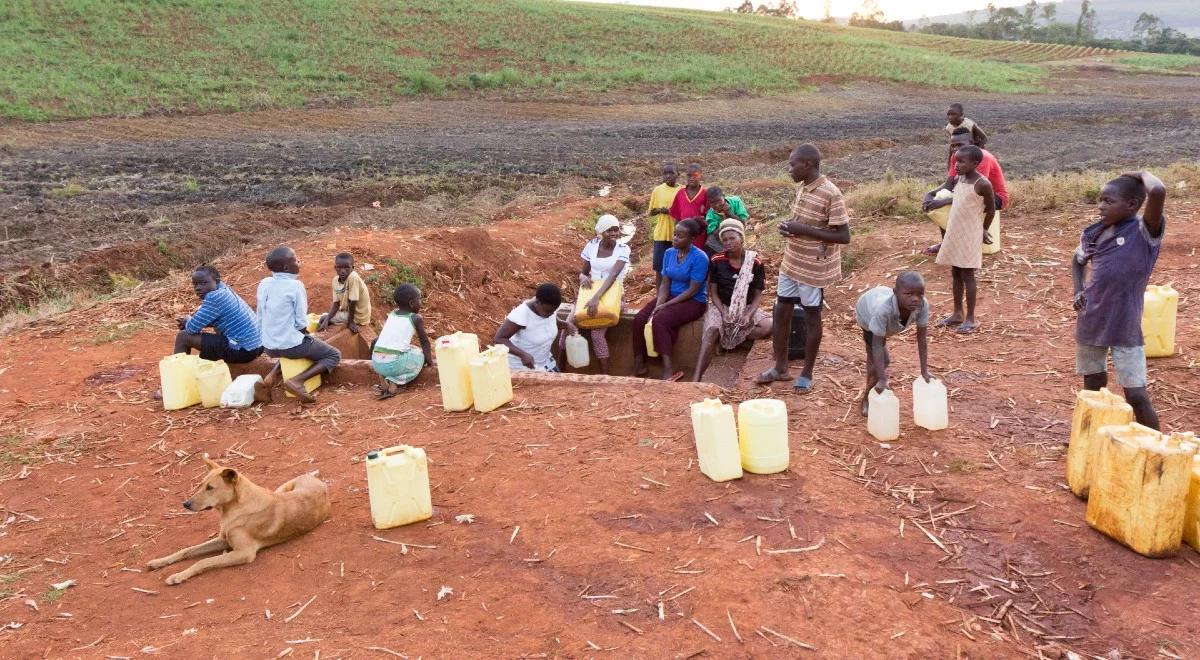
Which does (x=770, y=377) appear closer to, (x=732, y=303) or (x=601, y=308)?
(x=732, y=303)

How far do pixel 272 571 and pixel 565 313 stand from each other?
457 cm

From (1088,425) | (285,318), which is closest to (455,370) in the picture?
(285,318)

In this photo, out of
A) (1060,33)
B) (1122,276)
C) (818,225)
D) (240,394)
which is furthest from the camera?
(1060,33)

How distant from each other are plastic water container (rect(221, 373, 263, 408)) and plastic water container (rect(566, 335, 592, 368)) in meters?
2.75

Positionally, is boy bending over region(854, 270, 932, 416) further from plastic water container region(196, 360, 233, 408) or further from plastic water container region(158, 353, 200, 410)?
plastic water container region(158, 353, 200, 410)

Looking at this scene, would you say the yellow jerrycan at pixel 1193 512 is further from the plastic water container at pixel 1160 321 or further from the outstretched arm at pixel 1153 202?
the plastic water container at pixel 1160 321

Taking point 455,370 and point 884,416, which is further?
point 455,370

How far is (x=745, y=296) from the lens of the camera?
6.94 meters

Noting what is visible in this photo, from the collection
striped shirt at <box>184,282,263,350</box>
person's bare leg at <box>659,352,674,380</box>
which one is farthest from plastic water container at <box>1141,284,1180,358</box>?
striped shirt at <box>184,282,263,350</box>

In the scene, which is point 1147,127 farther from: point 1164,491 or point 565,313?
point 1164,491

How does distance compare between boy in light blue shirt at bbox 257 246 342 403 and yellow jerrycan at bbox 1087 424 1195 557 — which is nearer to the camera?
yellow jerrycan at bbox 1087 424 1195 557

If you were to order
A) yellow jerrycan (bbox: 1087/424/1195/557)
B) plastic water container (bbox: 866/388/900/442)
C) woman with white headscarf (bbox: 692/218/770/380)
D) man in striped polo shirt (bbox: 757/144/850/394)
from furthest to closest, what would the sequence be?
woman with white headscarf (bbox: 692/218/770/380)
man in striped polo shirt (bbox: 757/144/850/394)
plastic water container (bbox: 866/388/900/442)
yellow jerrycan (bbox: 1087/424/1195/557)

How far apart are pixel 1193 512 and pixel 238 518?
4.42 m

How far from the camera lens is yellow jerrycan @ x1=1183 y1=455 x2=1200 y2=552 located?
12.5ft
